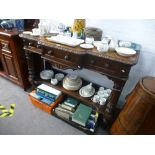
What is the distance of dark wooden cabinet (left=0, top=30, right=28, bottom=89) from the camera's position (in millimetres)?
1459

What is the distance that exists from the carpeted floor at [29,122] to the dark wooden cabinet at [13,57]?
290 millimetres

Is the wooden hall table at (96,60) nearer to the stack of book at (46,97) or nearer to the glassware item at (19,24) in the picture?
the glassware item at (19,24)

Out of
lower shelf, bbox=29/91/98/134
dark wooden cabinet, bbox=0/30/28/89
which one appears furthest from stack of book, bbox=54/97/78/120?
dark wooden cabinet, bbox=0/30/28/89

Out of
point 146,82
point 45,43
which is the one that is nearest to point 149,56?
point 146,82

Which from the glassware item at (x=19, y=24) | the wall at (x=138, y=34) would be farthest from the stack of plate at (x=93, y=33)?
the glassware item at (x=19, y=24)

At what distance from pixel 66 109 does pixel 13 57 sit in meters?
0.94

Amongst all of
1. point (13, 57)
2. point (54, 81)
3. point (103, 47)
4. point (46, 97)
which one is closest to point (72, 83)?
point (54, 81)

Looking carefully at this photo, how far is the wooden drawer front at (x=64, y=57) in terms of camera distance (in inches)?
42.6

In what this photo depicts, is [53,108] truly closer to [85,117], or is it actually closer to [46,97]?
[46,97]

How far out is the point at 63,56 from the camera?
45.4 inches

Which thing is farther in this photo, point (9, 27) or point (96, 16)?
point (9, 27)
